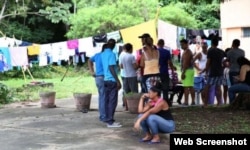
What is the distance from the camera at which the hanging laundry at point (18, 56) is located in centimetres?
1725

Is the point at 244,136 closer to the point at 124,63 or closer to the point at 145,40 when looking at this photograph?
the point at 145,40

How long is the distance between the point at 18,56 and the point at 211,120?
9.90 meters

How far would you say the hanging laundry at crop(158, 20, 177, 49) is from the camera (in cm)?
1415

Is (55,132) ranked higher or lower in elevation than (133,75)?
lower

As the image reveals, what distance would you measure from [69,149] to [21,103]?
7.63m

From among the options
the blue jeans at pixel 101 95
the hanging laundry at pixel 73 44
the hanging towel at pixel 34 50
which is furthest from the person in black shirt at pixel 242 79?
the hanging towel at pixel 34 50

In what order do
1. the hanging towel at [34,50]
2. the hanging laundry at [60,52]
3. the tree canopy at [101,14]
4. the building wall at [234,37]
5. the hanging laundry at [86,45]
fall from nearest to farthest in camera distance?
1. the hanging laundry at [86,45]
2. the hanging laundry at [60,52]
3. the hanging towel at [34,50]
4. the building wall at [234,37]
5. the tree canopy at [101,14]

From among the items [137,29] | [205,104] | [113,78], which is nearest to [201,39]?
[137,29]

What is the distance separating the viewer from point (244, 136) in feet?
17.0

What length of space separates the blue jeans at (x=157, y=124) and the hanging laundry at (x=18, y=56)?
10617 mm

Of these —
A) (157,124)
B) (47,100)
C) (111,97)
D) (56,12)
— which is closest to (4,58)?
(47,100)

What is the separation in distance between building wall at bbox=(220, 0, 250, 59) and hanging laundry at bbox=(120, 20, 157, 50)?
11375mm

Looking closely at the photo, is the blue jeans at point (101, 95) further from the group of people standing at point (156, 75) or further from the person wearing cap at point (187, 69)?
the person wearing cap at point (187, 69)

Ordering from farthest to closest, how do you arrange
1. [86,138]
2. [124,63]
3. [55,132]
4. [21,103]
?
[21,103], [124,63], [55,132], [86,138]
